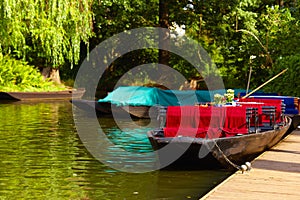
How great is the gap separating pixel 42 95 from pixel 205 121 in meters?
25.2

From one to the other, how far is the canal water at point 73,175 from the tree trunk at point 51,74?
2327 centimetres

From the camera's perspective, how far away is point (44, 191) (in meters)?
11.6

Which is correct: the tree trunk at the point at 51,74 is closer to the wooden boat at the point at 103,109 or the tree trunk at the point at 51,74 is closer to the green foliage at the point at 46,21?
the green foliage at the point at 46,21

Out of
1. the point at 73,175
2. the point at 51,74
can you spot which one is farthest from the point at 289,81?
the point at 51,74

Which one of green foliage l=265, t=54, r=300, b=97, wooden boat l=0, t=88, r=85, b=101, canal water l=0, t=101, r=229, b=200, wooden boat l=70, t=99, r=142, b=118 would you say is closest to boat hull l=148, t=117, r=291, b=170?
canal water l=0, t=101, r=229, b=200

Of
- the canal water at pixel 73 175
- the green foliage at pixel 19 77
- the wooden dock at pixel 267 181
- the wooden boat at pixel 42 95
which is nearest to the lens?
the wooden dock at pixel 267 181

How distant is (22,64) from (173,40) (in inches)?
469

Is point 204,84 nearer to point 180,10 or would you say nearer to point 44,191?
point 180,10

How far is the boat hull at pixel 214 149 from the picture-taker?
1328 centimetres

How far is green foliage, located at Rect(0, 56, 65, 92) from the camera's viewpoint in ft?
128

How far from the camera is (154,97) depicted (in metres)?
27.3

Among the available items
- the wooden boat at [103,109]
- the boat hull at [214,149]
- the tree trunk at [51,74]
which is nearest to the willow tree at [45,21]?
the wooden boat at [103,109]

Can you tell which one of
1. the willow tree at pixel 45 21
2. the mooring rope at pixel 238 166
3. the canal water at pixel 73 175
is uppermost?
the willow tree at pixel 45 21

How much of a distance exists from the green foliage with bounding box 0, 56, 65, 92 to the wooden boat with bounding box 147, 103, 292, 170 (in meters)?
25.6
